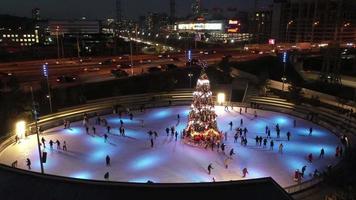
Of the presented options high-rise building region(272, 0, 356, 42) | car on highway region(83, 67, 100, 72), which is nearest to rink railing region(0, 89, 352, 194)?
car on highway region(83, 67, 100, 72)

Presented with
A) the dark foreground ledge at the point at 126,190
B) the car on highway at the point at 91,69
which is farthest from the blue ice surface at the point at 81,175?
the car on highway at the point at 91,69

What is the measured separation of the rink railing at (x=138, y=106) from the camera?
111 feet

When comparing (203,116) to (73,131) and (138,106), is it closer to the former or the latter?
(73,131)

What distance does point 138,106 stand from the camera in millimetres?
40469

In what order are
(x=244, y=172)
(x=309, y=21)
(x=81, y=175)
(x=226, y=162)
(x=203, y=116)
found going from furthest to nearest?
(x=309, y=21) < (x=203, y=116) < (x=226, y=162) < (x=81, y=175) < (x=244, y=172)

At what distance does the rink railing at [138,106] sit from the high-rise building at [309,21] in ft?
248

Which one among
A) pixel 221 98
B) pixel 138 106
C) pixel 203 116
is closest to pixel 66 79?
pixel 138 106

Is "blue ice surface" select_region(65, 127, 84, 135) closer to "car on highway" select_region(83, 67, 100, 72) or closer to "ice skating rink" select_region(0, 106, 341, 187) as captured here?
"ice skating rink" select_region(0, 106, 341, 187)

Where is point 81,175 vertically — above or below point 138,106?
below

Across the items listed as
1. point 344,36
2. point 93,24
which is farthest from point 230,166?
point 93,24

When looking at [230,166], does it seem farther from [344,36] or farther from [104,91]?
[344,36]

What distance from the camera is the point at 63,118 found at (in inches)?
1394

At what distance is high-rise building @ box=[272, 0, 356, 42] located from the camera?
4365 inches

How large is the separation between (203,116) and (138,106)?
13.8 metres
